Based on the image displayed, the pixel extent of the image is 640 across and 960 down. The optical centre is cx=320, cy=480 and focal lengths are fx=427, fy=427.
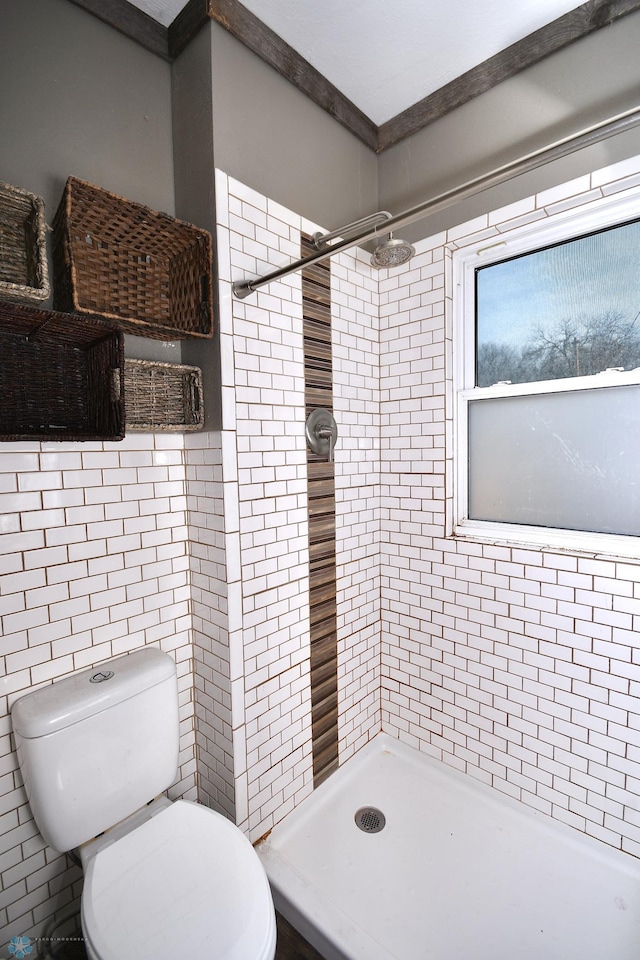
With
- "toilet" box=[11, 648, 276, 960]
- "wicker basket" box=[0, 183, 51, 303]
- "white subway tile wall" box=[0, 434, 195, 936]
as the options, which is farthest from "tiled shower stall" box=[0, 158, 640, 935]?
"wicker basket" box=[0, 183, 51, 303]

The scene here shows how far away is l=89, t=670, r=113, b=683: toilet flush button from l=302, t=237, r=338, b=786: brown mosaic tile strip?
71 cm

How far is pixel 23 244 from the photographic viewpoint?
3.45 ft

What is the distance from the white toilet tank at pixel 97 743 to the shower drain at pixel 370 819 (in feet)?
2.57

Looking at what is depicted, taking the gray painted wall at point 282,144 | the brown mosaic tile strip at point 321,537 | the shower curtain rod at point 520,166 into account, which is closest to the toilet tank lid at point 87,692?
the brown mosaic tile strip at point 321,537

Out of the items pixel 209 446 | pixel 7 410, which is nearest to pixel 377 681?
pixel 209 446

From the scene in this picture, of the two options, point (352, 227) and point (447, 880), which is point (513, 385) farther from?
point (447, 880)

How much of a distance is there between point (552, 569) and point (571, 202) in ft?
3.91

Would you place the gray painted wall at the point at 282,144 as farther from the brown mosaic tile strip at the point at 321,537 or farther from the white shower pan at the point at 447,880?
the white shower pan at the point at 447,880

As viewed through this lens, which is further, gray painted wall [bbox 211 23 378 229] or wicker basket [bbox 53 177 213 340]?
gray painted wall [bbox 211 23 378 229]

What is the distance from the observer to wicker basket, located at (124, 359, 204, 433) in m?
1.24

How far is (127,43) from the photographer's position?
1.28 meters

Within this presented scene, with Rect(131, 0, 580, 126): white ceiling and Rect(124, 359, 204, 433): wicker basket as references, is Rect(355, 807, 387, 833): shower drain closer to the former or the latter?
Rect(124, 359, 204, 433): wicker basket

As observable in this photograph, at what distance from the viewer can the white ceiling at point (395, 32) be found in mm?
1301

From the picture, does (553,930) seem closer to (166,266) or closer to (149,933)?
(149,933)
